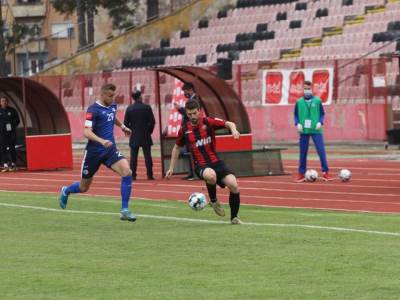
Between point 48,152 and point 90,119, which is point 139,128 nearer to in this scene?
point 48,152

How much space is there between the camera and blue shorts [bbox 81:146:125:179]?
16.9 metres

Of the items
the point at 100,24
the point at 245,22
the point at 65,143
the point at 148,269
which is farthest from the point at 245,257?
the point at 100,24

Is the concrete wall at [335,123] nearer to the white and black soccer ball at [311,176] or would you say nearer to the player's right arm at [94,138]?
the white and black soccer ball at [311,176]

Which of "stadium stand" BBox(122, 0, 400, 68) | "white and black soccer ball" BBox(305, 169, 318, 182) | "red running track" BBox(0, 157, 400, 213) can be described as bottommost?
"red running track" BBox(0, 157, 400, 213)

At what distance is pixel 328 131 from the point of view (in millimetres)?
38750

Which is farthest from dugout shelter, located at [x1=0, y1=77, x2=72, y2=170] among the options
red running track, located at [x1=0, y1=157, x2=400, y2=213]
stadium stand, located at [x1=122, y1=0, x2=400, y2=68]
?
stadium stand, located at [x1=122, y1=0, x2=400, y2=68]

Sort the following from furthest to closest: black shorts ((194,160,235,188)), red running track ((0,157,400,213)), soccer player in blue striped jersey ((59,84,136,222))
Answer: red running track ((0,157,400,213)), soccer player in blue striped jersey ((59,84,136,222)), black shorts ((194,160,235,188))

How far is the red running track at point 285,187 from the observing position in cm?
1964

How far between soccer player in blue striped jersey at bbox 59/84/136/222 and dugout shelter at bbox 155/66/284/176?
924 cm

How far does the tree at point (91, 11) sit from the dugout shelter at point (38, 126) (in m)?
22.5

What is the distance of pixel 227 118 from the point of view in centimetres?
2816

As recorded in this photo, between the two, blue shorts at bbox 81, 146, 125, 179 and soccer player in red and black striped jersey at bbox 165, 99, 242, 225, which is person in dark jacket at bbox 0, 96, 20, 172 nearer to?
blue shorts at bbox 81, 146, 125, 179

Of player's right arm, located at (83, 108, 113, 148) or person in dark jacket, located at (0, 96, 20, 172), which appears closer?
player's right arm, located at (83, 108, 113, 148)

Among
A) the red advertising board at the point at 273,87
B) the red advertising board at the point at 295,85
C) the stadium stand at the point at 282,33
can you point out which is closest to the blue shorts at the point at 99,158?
the red advertising board at the point at 295,85
